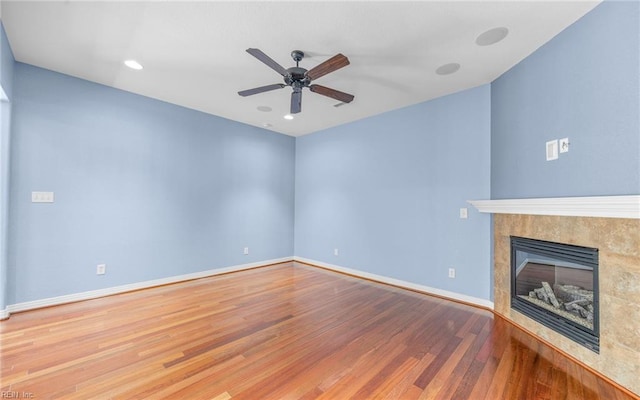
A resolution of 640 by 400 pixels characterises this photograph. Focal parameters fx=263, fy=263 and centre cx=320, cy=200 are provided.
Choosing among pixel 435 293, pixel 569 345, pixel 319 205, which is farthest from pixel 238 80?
pixel 569 345

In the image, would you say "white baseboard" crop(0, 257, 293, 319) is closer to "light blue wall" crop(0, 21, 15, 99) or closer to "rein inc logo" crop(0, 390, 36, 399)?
"rein inc logo" crop(0, 390, 36, 399)

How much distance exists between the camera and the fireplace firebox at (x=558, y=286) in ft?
7.16

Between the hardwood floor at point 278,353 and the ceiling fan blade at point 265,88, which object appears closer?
the hardwood floor at point 278,353

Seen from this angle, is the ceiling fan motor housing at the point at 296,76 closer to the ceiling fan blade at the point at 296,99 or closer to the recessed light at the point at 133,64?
the ceiling fan blade at the point at 296,99

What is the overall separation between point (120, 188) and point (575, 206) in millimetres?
5159

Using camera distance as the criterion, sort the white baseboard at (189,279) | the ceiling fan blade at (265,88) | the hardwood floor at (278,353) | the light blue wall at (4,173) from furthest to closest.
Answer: the white baseboard at (189,279)
the light blue wall at (4,173)
the ceiling fan blade at (265,88)
the hardwood floor at (278,353)

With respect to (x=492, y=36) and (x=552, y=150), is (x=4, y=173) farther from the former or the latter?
(x=552, y=150)

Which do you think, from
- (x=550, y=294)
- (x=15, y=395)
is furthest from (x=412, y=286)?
(x=15, y=395)

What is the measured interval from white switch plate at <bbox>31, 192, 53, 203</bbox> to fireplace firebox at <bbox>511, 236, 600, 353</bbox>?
547 centimetres

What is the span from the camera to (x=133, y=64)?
9.84 feet

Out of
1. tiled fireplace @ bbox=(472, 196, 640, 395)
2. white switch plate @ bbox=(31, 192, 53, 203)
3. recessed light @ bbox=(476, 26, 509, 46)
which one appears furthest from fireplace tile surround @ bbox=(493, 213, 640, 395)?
white switch plate @ bbox=(31, 192, 53, 203)

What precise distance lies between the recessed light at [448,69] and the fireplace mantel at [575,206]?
5.17 feet

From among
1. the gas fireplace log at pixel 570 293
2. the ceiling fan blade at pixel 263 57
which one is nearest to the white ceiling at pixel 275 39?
the ceiling fan blade at pixel 263 57

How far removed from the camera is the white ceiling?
6.91 ft
